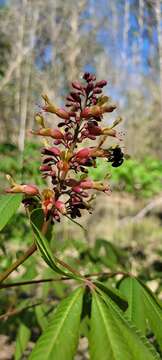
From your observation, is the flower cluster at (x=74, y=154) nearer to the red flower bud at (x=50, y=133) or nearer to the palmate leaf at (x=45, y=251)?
the red flower bud at (x=50, y=133)

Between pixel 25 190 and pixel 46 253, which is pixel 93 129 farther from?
pixel 46 253

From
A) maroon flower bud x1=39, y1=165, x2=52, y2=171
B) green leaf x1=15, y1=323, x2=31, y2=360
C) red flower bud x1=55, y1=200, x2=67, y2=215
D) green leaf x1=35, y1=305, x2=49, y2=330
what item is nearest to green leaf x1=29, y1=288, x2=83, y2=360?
red flower bud x1=55, y1=200, x2=67, y2=215

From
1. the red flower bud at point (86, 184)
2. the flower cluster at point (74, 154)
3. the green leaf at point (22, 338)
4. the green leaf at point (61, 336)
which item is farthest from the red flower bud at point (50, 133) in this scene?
the green leaf at point (22, 338)

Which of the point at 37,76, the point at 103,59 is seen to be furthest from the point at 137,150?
the point at 103,59

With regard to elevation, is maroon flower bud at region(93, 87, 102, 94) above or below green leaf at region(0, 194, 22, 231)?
above

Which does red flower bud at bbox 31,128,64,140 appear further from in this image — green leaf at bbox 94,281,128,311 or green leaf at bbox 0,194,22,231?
green leaf at bbox 94,281,128,311

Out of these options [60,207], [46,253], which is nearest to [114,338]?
[46,253]

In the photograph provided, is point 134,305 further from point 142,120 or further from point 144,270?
point 142,120
